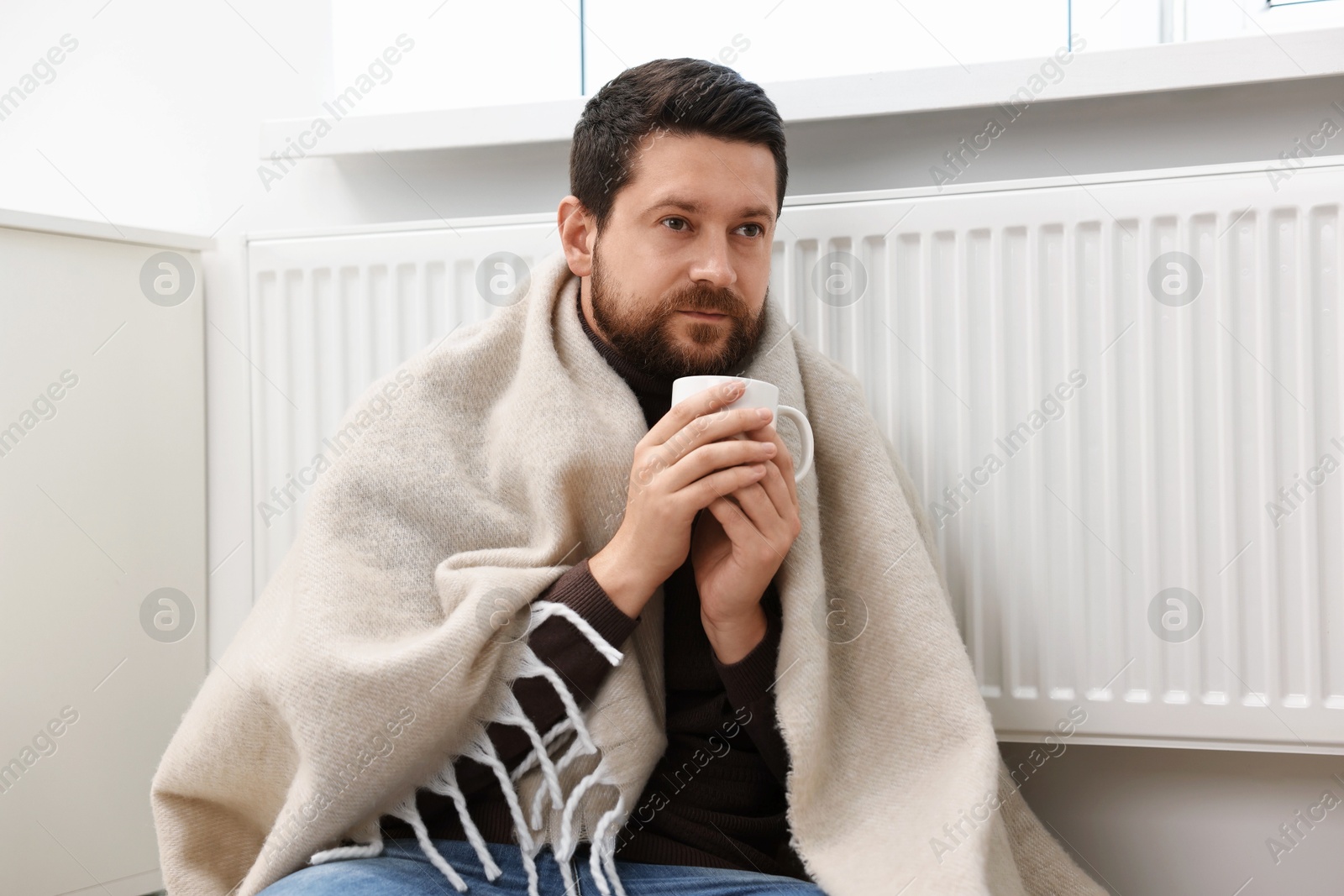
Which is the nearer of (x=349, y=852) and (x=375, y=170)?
(x=349, y=852)

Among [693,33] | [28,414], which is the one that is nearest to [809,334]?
[693,33]

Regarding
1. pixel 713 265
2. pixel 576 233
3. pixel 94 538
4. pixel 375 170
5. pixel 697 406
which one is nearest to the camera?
pixel 697 406

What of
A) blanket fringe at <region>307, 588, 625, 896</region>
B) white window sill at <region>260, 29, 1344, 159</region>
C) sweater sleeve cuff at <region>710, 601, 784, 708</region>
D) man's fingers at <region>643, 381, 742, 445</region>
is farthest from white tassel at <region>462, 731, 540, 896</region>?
white window sill at <region>260, 29, 1344, 159</region>

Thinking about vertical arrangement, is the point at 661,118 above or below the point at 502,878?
above

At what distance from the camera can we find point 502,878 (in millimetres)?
802

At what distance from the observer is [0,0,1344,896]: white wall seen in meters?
1.09

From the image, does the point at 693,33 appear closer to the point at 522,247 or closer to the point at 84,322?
the point at 522,247

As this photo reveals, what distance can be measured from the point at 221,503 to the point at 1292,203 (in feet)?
4.32

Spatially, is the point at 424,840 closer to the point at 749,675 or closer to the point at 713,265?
the point at 749,675

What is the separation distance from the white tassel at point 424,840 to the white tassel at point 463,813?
22 millimetres

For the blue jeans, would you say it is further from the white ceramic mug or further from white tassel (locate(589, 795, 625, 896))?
the white ceramic mug

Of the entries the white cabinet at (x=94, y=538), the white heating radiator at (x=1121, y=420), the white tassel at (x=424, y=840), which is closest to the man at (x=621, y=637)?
the white tassel at (x=424, y=840)

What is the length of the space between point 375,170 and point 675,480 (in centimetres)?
77

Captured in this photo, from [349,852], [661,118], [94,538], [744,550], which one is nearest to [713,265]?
[661,118]
